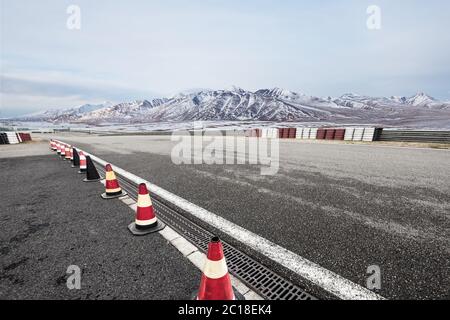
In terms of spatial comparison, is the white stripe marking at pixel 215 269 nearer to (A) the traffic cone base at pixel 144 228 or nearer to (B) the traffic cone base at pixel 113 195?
(A) the traffic cone base at pixel 144 228

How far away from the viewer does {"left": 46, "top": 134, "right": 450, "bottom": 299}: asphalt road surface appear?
2.24m

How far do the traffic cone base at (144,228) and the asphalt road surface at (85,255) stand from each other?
0.25 feet

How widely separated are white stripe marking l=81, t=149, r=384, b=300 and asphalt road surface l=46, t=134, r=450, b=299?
0.31 feet

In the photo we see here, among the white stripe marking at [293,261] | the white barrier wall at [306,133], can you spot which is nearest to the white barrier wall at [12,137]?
the white stripe marking at [293,261]

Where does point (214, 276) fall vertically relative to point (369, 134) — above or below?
below

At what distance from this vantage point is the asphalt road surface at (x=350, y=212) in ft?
7.34

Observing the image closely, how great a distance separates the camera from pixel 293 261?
2.34m

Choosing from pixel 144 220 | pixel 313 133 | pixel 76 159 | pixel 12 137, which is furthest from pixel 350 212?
pixel 12 137

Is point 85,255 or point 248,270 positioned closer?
point 248,270

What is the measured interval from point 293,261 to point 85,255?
2.18 m

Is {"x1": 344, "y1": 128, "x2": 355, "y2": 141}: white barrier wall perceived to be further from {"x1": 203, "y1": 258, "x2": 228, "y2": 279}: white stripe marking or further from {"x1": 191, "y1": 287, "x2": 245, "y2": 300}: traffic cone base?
{"x1": 203, "y1": 258, "x2": 228, "y2": 279}: white stripe marking

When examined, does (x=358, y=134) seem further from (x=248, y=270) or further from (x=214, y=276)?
(x=214, y=276)

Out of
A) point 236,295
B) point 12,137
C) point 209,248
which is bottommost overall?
point 236,295
